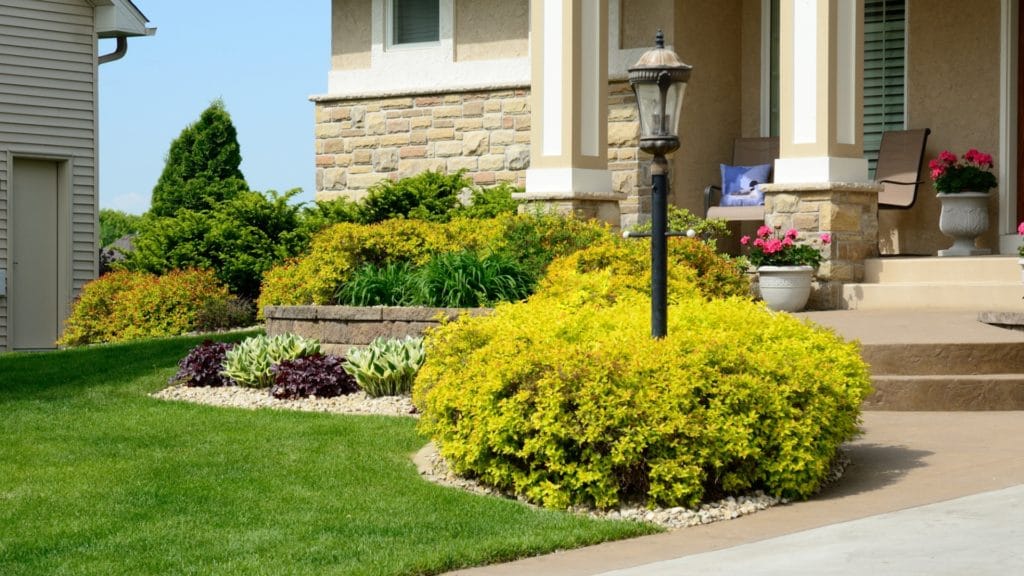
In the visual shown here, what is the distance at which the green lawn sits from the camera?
17.0ft

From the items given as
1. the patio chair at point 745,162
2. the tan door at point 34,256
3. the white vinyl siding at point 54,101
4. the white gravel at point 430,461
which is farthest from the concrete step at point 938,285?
the tan door at point 34,256

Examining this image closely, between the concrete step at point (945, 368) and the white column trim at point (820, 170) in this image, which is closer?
the concrete step at point (945, 368)

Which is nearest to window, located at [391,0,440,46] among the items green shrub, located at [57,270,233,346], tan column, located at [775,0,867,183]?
green shrub, located at [57,270,233,346]

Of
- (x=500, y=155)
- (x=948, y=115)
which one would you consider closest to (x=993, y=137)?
(x=948, y=115)

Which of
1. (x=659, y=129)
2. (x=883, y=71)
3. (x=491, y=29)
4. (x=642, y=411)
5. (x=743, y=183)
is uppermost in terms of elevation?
(x=491, y=29)

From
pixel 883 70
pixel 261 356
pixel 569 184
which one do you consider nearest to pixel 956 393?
pixel 569 184

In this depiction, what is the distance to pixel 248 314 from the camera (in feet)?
48.8

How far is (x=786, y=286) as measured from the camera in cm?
1145

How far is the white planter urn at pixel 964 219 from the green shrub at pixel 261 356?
6.66m

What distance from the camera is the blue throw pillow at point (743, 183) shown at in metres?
13.8

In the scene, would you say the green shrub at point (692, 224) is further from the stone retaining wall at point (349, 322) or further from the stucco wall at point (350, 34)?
the stucco wall at point (350, 34)

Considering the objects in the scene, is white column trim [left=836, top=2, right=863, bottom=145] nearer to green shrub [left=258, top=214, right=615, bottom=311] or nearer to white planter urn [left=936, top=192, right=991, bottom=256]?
white planter urn [left=936, top=192, right=991, bottom=256]

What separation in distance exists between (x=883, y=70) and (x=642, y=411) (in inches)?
362

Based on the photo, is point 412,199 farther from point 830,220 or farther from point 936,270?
point 936,270
